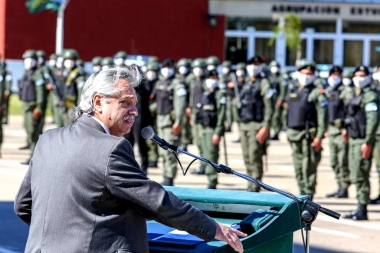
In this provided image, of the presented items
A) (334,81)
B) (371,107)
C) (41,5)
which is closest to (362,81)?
(371,107)

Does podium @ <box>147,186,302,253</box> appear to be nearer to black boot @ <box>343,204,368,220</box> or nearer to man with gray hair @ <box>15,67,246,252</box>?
man with gray hair @ <box>15,67,246,252</box>

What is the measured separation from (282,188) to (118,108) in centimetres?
946

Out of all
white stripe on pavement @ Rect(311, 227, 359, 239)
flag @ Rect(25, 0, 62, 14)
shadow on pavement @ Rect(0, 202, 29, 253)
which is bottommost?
shadow on pavement @ Rect(0, 202, 29, 253)

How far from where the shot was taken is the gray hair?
386 centimetres

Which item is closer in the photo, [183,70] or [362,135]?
[362,135]

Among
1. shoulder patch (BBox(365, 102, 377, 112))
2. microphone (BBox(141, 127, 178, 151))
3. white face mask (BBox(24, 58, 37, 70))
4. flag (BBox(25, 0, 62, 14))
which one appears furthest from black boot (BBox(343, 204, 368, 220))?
flag (BBox(25, 0, 62, 14))

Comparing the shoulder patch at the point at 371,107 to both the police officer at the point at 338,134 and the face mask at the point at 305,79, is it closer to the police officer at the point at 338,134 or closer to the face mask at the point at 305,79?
the face mask at the point at 305,79

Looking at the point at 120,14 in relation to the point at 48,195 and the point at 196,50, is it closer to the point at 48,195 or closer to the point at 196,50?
the point at 196,50

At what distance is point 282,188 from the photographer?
13.1 metres

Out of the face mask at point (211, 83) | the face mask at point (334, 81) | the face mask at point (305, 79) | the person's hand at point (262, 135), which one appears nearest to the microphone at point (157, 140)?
the face mask at point (305, 79)

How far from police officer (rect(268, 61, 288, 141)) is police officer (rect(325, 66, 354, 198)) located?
6.17 m

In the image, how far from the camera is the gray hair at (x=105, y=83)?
386 centimetres

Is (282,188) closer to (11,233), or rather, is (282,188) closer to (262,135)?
(262,135)

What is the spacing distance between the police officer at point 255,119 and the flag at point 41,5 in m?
20.9
